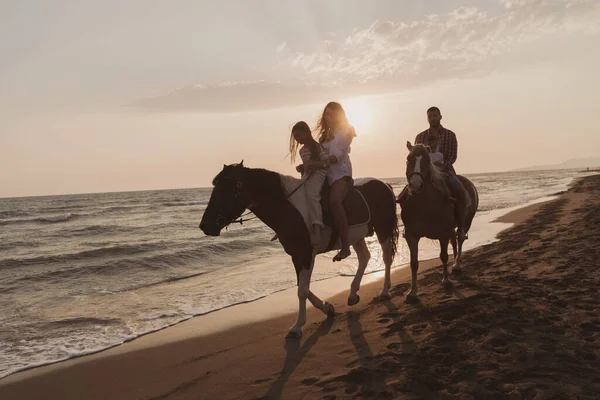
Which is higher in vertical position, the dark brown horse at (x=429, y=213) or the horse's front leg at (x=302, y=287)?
the dark brown horse at (x=429, y=213)

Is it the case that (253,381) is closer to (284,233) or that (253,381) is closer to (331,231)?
(284,233)

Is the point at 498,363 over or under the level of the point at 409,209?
under

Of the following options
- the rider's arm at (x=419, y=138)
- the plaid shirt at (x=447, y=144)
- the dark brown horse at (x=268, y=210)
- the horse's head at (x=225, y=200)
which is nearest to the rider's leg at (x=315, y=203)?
the dark brown horse at (x=268, y=210)

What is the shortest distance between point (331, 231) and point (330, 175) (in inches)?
35.2

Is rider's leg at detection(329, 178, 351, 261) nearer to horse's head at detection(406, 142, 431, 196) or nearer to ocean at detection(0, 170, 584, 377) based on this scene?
horse's head at detection(406, 142, 431, 196)

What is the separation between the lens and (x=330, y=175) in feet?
21.8

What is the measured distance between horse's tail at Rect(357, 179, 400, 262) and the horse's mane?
173cm

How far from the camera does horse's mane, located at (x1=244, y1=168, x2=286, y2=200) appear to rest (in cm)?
611

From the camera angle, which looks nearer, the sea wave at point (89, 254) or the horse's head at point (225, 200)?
the horse's head at point (225, 200)

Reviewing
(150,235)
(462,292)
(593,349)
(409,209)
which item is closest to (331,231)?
(409,209)

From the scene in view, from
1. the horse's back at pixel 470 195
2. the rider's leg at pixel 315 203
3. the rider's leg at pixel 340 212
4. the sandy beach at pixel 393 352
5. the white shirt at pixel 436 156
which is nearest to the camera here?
the sandy beach at pixel 393 352

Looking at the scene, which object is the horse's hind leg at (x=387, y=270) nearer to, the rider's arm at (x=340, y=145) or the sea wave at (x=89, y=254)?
the rider's arm at (x=340, y=145)

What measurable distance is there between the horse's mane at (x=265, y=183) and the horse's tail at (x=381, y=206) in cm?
173

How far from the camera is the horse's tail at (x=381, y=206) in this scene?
742 cm
